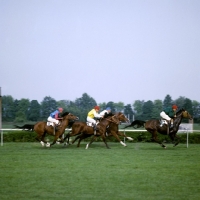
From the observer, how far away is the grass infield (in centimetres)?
741

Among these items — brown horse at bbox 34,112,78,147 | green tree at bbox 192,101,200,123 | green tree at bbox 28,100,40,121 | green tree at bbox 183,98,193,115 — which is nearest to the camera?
brown horse at bbox 34,112,78,147

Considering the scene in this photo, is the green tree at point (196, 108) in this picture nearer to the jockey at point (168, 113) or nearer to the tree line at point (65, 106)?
the tree line at point (65, 106)

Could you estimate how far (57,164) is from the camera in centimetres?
1138

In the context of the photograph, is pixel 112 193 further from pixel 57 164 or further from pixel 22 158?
pixel 22 158

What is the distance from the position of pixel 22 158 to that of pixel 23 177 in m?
3.91

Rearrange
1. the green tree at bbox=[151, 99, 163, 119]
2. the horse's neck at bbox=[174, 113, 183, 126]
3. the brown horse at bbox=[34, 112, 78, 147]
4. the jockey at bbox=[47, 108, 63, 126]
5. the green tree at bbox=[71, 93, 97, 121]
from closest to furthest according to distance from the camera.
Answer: the horse's neck at bbox=[174, 113, 183, 126]
the brown horse at bbox=[34, 112, 78, 147]
the jockey at bbox=[47, 108, 63, 126]
the green tree at bbox=[151, 99, 163, 119]
the green tree at bbox=[71, 93, 97, 121]

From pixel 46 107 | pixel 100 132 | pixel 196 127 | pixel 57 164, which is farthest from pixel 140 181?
pixel 46 107

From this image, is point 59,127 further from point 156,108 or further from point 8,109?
point 156,108

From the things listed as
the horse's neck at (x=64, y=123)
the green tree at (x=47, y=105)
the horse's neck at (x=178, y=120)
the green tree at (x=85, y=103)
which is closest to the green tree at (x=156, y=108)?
the green tree at (x=85, y=103)

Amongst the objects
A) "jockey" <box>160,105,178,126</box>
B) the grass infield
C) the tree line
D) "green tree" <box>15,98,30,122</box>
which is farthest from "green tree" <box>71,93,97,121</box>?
the grass infield

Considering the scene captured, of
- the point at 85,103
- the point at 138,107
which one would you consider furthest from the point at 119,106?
the point at 85,103

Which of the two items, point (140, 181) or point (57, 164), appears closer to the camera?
point (140, 181)

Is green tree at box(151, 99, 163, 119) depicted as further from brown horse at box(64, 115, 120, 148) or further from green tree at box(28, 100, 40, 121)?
brown horse at box(64, 115, 120, 148)

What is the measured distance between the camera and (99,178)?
29.6 feet
